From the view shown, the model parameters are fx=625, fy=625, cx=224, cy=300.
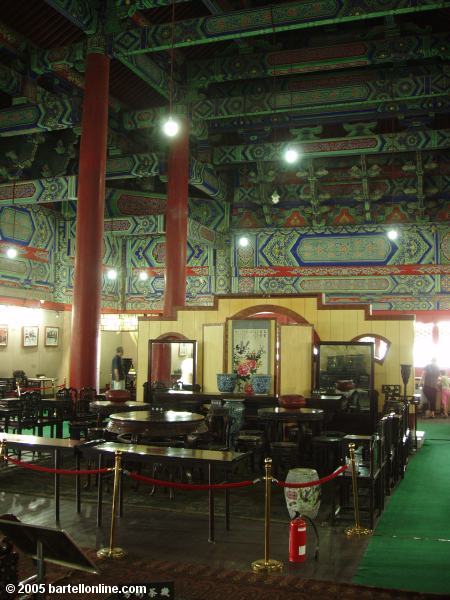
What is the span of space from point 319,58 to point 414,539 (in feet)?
32.7

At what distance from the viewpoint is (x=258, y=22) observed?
10.9 meters

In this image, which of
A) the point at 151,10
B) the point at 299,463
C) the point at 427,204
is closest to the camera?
the point at 299,463

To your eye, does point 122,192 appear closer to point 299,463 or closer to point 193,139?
point 193,139

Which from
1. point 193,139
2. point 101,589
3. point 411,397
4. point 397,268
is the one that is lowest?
point 101,589

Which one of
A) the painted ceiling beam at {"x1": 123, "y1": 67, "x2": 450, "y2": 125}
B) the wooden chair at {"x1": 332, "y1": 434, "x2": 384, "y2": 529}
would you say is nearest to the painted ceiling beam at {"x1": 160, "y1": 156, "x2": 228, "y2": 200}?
the painted ceiling beam at {"x1": 123, "y1": 67, "x2": 450, "y2": 125}

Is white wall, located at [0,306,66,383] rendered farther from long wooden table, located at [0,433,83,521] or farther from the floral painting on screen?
long wooden table, located at [0,433,83,521]

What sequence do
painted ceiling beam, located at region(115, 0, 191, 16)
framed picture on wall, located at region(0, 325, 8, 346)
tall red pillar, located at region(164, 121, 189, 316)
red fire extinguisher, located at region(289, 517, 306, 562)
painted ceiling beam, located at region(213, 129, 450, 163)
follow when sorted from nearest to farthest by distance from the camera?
red fire extinguisher, located at region(289, 517, 306, 562) → painted ceiling beam, located at region(115, 0, 191, 16) → tall red pillar, located at region(164, 121, 189, 316) → painted ceiling beam, located at region(213, 129, 450, 163) → framed picture on wall, located at region(0, 325, 8, 346)

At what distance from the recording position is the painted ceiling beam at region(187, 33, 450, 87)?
38.9 ft

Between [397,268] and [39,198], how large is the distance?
9.95 metres

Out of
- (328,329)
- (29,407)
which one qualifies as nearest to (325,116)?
(328,329)

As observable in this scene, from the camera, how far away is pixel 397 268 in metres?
17.9

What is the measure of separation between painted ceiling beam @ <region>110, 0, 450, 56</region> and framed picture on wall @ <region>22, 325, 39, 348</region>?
28.4 feet

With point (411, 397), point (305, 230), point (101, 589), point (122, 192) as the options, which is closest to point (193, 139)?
point (122, 192)

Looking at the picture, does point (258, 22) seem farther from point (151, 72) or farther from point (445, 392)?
point (445, 392)
